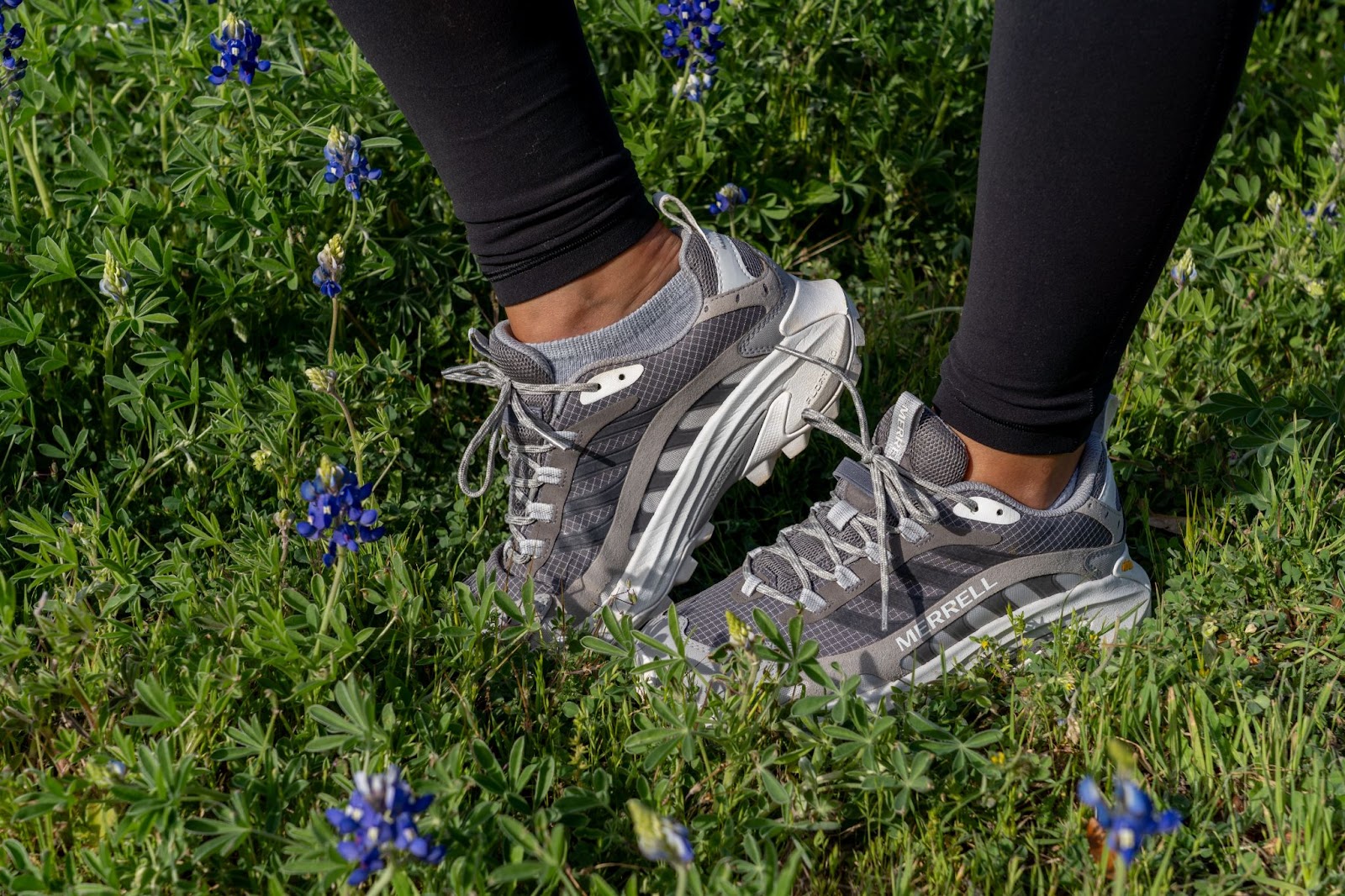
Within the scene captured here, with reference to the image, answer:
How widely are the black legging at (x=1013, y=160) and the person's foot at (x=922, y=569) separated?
4.6 inches

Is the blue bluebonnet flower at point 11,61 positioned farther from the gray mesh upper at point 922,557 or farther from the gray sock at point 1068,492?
the gray sock at point 1068,492

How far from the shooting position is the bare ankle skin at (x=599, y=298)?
2055 millimetres

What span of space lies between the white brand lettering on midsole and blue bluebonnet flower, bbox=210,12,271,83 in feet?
5.93

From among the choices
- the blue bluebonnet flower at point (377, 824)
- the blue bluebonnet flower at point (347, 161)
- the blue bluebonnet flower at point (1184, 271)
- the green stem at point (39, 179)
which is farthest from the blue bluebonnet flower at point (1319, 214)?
the green stem at point (39, 179)

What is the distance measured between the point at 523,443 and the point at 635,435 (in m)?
0.21

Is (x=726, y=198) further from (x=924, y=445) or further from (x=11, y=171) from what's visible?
(x=11, y=171)

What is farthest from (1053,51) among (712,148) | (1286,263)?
(1286,263)

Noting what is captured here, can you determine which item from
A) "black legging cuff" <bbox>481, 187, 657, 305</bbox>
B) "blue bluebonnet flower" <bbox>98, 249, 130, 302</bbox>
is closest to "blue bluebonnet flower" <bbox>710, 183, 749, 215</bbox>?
"black legging cuff" <bbox>481, 187, 657, 305</bbox>

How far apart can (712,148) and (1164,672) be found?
Answer: 1695 millimetres

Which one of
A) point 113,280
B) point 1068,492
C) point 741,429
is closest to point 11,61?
point 113,280

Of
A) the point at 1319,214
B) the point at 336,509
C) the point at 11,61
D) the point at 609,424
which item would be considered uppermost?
the point at 11,61

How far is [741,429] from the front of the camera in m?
2.23

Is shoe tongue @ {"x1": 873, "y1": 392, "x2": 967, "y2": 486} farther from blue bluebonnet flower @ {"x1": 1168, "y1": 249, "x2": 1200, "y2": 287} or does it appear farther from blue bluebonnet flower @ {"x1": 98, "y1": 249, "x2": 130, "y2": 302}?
blue bluebonnet flower @ {"x1": 98, "y1": 249, "x2": 130, "y2": 302}

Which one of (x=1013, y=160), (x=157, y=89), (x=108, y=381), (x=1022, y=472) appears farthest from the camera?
(x=157, y=89)
